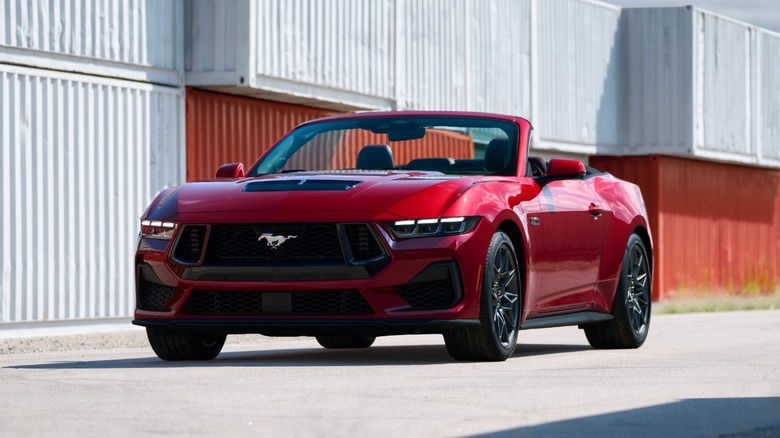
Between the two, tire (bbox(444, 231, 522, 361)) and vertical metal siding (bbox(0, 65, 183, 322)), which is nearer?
tire (bbox(444, 231, 522, 361))

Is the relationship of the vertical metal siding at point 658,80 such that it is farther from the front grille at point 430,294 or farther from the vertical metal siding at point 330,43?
the front grille at point 430,294

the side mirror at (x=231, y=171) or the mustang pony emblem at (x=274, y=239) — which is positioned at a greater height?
the side mirror at (x=231, y=171)

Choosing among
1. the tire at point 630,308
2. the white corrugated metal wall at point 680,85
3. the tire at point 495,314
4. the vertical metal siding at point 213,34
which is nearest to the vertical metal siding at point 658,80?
the white corrugated metal wall at point 680,85

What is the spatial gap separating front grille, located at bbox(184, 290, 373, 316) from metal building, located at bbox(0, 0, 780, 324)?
757 cm

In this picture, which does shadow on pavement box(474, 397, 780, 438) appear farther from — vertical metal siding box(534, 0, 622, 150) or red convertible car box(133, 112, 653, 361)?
vertical metal siding box(534, 0, 622, 150)

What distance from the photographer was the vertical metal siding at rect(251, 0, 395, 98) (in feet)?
65.2

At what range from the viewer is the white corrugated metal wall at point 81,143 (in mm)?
16031

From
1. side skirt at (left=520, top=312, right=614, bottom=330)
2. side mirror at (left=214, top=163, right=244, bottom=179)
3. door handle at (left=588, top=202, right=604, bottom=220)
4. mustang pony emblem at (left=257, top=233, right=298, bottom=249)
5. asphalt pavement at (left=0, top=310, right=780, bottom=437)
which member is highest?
side mirror at (left=214, top=163, right=244, bottom=179)

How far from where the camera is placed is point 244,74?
19031mm

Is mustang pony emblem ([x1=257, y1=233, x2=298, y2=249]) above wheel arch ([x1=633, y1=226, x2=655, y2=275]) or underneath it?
above

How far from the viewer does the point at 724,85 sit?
115 ft

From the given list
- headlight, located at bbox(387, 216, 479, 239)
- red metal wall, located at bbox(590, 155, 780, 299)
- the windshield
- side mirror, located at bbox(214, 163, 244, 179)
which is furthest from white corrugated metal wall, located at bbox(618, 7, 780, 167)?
headlight, located at bbox(387, 216, 479, 239)

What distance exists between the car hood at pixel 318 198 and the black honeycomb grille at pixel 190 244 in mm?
68

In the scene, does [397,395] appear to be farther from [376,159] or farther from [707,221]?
[707,221]
